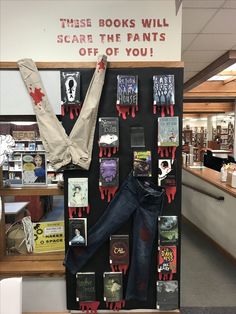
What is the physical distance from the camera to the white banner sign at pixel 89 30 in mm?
2121

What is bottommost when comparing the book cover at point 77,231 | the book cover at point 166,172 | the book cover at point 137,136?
the book cover at point 77,231

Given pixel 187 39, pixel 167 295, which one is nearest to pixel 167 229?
pixel 167 295

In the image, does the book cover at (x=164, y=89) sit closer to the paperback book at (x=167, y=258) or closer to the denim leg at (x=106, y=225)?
the denim leg at (x=106, y=225)

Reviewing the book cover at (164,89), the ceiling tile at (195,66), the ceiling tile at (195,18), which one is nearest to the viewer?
the book cover at (164,89)

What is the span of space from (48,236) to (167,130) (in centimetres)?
132

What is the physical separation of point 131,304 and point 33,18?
7.46ft

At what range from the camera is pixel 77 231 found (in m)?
2.17

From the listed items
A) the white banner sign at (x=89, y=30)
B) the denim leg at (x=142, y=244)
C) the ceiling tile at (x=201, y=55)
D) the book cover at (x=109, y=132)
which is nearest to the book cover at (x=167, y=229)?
the denim leg at (x=142, y=244)

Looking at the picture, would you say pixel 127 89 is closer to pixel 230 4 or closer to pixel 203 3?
pixel 203 3

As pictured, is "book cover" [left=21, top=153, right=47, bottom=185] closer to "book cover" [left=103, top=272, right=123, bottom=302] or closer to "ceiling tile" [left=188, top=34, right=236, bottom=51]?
"book cover" [left=103, top=272, right=123, bottom=302]

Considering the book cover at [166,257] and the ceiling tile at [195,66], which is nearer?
the book cover at [166,257]

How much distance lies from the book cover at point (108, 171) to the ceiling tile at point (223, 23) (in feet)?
7.19

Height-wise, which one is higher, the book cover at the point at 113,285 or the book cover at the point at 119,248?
the book cover at the point at 119,248

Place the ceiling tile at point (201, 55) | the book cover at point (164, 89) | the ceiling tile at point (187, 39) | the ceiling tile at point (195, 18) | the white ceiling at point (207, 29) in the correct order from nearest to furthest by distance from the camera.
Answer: the book cover at point (164, 89) < the white ceiling at point (207, 29) < the ceiling tile at point (195, 18) < the ceiling tile at point (187, 39) < the ceiling tile at point (201, 55)
